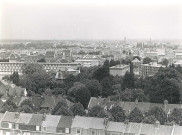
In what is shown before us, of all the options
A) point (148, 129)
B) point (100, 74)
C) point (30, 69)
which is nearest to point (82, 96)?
point (100, 74)

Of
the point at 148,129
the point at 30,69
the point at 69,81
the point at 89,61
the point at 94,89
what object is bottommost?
the point at 89,61

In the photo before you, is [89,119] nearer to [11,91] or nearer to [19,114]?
[19,114]

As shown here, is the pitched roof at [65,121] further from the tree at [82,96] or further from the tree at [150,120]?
the tree at [82,96]

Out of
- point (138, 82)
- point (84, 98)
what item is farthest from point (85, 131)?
point (138, 82)

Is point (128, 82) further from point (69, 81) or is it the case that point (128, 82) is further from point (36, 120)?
point (36, 120)

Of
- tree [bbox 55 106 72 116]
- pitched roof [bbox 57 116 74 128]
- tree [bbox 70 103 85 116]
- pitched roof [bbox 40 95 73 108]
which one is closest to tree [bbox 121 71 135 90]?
pitched roof [bbox 40 95 73 108]

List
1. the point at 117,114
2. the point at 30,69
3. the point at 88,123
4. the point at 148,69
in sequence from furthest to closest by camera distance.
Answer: the point at 148,69
the point at 30,69
the point at 117,114
the point at 88,123

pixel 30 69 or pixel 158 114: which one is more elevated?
pixel 158 114
